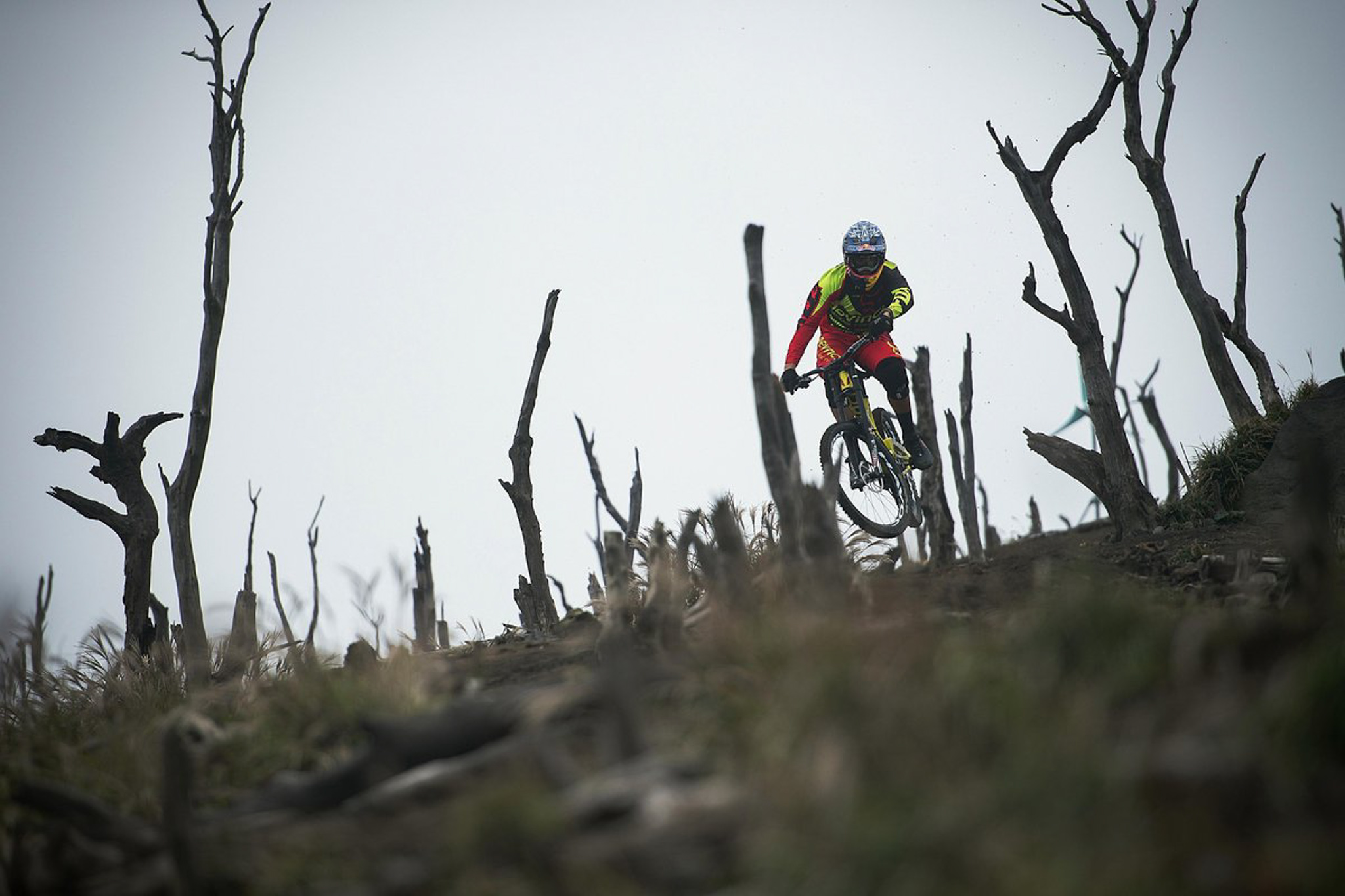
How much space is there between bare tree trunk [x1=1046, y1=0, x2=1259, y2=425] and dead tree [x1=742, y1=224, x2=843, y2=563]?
8182 millimetres

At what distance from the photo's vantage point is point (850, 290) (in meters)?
9.97

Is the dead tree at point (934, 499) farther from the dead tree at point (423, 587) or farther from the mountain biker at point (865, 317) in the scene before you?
the dead tree at point (423, 587)

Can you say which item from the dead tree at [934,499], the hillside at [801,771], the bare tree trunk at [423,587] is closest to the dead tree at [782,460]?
the hillside at [801,771]

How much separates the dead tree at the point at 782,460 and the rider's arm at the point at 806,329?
3.23 metres

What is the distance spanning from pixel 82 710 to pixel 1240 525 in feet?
31.6

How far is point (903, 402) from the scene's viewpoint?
10.1m

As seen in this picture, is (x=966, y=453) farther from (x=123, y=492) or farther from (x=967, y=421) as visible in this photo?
(x=123, y=492)

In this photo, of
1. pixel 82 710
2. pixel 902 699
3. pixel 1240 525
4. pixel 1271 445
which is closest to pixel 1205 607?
pixel 902 699

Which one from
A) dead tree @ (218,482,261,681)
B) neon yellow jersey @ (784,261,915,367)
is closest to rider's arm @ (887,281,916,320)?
neon yellow jersey @ (784,261,915,367)

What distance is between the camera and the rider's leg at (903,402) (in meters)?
9.97

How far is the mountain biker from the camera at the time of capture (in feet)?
31.9

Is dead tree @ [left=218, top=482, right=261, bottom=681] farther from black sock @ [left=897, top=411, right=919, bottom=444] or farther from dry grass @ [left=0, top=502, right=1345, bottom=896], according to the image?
black sock @ [left=897, top=411, right=919, bottom=444]

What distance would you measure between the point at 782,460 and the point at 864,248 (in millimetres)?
3797

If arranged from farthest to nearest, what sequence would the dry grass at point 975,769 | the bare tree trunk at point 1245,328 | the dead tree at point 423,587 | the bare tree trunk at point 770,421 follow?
the dead tree at point 423,587 < the bare tree trunk at point 1245,328 < the bare tree trunk at point 770,421 < the dry grass at point 975,769
